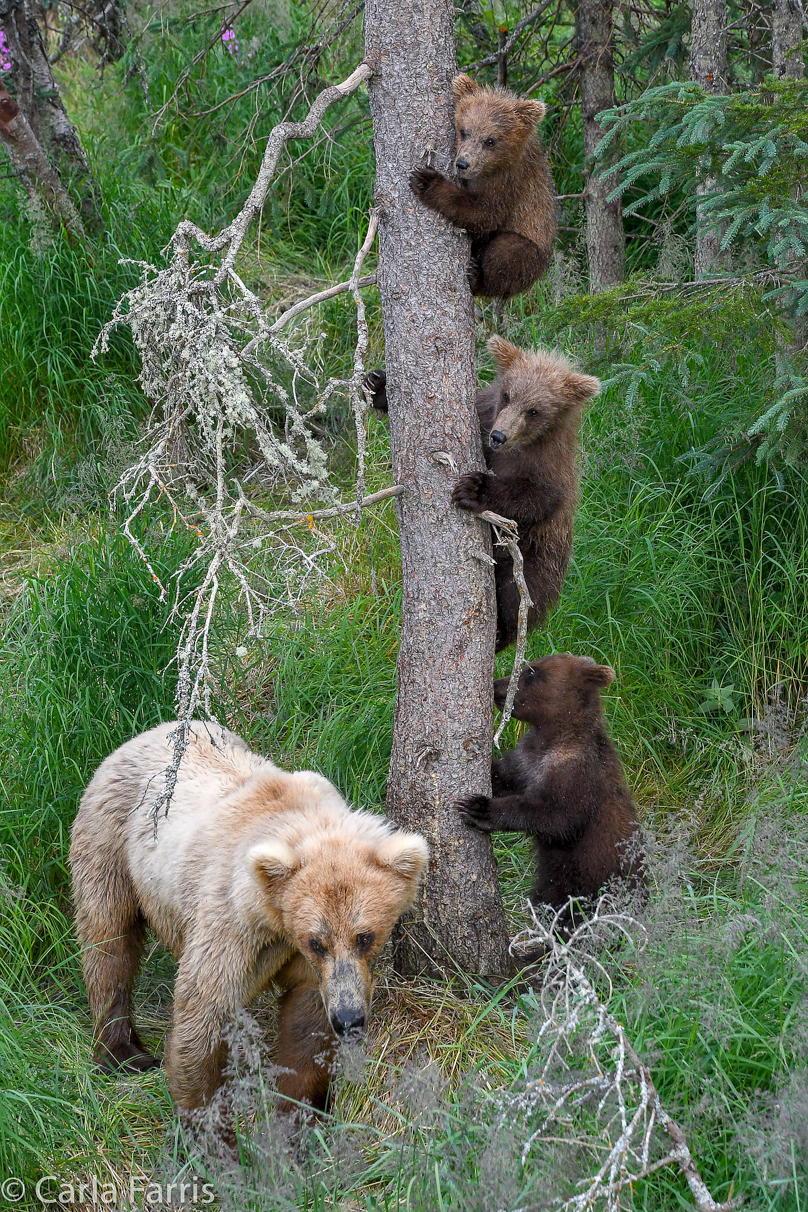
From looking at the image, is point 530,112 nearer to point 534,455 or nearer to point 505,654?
point 534,455

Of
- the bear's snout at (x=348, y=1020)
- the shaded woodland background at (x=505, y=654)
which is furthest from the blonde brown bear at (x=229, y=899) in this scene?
the shaded woodland background at (x=505, y=654)

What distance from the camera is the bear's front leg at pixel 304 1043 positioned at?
11.1 ft

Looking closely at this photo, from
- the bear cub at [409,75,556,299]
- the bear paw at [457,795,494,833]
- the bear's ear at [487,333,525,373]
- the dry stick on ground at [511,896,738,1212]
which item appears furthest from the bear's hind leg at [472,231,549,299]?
the dry stick on ground at [511,896,738,1212]

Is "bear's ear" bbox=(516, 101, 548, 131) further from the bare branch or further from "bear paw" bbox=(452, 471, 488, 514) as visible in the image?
the bare branch

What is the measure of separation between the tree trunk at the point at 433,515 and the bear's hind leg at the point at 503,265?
0.55 ft

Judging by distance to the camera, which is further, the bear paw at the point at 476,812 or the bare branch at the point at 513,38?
the bare branch at the point at 513,38

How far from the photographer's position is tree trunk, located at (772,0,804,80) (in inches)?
199

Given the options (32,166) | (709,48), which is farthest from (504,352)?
(32,166)

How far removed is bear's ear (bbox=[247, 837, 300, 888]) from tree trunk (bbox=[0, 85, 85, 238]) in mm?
5260

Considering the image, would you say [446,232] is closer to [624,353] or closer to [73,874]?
[624,353]

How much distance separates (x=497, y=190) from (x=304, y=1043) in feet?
9.82

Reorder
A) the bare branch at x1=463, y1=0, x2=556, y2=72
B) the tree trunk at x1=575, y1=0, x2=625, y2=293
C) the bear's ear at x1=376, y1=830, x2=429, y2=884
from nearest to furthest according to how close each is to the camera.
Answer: the bear's ear at x1=376, y1=830, x2=429, y2=884, the bare branch at x1=463, y1=0, x2=556, y2=72, the tree trunk at x1=575, y1=0, x2=625, y2=293

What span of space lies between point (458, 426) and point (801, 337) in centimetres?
237

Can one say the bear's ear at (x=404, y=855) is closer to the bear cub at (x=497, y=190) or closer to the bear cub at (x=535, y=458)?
the bear cub at (x=535, y=458)
